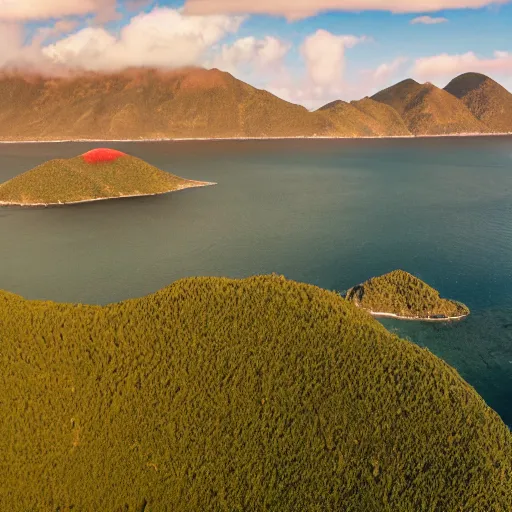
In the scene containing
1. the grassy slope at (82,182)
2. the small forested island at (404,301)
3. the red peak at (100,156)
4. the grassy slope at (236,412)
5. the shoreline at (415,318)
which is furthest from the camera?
the red peak at (100,156)

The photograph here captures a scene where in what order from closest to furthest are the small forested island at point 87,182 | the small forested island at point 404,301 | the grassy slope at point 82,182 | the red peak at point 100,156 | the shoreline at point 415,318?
the shoreline at point 415,318 < the small forested island at point 404,301 < the small forested island at point 87,182 < the grassy slope at point 82,182 < the red peak at point 100,156

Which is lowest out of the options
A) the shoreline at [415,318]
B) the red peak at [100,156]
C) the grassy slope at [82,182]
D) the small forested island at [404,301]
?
the shoreline at [415,318]

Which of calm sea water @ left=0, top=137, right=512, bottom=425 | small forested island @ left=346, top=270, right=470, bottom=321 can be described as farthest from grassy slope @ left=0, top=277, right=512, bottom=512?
small forested island @ left=346, top=270, right=470, bottom=321

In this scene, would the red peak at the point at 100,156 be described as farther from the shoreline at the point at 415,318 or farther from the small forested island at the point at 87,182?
the shoreline at the point at 415,318

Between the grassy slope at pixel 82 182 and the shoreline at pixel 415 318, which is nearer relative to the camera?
the shoreline at pixel 415 318

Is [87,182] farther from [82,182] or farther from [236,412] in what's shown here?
[236,412]

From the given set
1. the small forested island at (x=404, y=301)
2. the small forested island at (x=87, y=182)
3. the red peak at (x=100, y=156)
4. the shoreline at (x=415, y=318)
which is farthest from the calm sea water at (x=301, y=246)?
the red peak at (x=100, y=156)
